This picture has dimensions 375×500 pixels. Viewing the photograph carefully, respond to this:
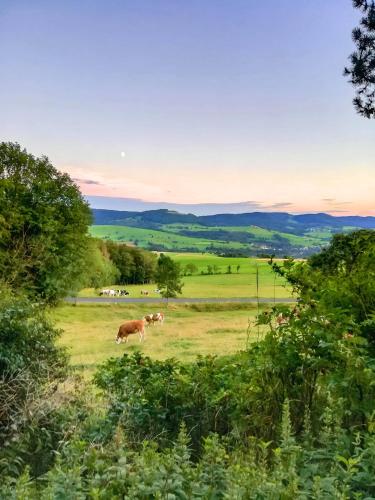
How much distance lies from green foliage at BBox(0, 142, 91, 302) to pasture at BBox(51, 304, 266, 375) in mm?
2929

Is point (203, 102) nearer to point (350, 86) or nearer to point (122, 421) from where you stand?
point (350, 86)

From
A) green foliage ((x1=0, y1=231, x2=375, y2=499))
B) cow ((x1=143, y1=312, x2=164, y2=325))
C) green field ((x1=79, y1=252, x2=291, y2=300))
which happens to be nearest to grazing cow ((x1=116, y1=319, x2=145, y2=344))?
cow ((x1=143, y1=312, x2=164, y2=325))

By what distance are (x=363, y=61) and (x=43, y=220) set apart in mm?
20580

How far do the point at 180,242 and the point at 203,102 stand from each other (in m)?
105

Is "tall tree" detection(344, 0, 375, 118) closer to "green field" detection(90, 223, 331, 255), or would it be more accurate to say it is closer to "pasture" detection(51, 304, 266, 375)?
"pasture" detection(51, 304, 266, 375)

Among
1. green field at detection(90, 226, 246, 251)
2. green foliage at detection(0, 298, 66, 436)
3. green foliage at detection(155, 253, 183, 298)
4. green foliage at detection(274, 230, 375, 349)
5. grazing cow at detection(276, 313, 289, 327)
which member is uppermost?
green field at detection(90, 226, 246, 251)

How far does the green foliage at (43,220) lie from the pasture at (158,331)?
2929mm

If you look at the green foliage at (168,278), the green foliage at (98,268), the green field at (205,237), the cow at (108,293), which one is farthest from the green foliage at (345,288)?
the green field at (205,237)

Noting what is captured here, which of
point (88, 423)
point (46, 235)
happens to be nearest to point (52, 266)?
point (46, 235)

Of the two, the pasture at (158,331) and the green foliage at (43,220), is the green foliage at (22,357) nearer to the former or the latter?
the pasture at (158,331)

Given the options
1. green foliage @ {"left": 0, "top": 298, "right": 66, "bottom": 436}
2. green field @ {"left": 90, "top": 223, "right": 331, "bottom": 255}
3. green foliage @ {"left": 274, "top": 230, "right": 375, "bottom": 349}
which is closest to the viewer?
green foliage @ {"left": 274, "top": 230, "right": 375, "bottom": 349}

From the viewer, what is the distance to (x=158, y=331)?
28.3 metres

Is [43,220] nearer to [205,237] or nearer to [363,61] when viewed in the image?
[363,61]

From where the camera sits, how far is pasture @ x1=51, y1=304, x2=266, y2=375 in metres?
19.6
